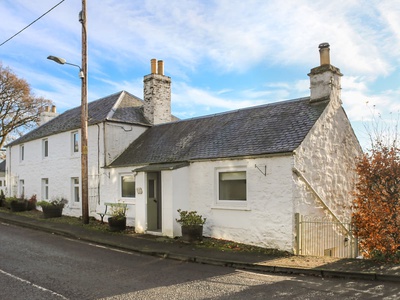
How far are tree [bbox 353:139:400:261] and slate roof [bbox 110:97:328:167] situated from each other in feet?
6.98

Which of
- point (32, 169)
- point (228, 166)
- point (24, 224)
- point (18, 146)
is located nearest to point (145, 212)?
point (228, 166)

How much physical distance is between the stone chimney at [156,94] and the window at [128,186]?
422 cm

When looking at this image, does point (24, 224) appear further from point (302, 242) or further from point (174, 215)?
point (302, 242)

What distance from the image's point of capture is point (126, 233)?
43.6 ft

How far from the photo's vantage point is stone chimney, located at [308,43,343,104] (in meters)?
12.0

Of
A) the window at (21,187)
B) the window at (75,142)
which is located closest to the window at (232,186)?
the window at (75,142)

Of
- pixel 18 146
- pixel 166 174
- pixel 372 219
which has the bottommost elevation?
pixel 372 219

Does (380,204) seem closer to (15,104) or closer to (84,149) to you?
(84,149)

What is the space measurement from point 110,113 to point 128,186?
13.5 ft

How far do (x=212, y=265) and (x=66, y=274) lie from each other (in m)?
3.45

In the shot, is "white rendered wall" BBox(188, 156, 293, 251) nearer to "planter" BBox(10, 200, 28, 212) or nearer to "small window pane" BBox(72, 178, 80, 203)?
"small window pane" BBox(72, 178, 80, 203)

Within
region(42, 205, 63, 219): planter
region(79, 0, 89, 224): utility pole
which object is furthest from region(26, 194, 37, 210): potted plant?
region(79, 0, 89, 224): utility pole

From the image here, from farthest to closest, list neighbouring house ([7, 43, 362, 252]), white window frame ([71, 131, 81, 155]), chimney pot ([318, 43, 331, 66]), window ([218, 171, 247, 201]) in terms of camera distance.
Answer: white window frame ([71, 131, 81, 155]) < chimney pot ([318, 43, 331, 66]) < window ([218, 171, 247, 201]) < neighbouring house ([7, 43, 362, 252])

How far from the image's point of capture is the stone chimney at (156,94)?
18484mm
